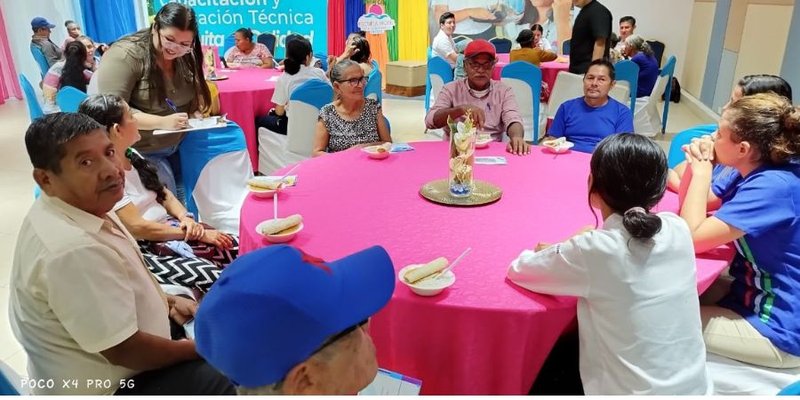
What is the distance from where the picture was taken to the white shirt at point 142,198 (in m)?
2.24

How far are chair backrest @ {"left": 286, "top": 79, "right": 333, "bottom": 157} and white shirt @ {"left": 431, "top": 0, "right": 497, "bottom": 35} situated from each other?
6.22 m

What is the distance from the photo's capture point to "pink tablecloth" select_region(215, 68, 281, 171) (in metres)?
4.33

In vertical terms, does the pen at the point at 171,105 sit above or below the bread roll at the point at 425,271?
above

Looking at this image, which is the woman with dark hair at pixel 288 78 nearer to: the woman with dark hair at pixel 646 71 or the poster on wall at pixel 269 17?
the woman with dark hair at pixel 646 71

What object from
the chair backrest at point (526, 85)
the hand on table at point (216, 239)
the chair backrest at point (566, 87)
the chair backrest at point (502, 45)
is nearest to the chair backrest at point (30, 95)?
the hand on table at point (216, 239)

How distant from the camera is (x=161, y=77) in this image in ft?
8.77

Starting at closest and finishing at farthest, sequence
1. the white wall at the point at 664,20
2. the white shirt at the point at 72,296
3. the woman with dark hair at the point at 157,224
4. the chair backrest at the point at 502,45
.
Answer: the white shirt at the point at 72,296
the woman with dark hair at the point at 157,224
the chair backrest at the point at 502,45
the white wall at the point at 664,20

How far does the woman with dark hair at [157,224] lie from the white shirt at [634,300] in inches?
53.8

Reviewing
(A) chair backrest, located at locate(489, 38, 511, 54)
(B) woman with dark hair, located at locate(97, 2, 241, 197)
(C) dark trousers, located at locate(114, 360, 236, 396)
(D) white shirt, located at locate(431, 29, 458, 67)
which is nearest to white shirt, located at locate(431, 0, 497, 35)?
(A) chair backrest, located at locate(489, 38, 511, 54)

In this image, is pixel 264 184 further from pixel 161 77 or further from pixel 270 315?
pixel 270 315

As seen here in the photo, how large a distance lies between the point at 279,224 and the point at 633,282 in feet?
3.36

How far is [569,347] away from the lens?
5.26 feet

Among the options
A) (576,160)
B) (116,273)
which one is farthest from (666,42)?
(116,273)

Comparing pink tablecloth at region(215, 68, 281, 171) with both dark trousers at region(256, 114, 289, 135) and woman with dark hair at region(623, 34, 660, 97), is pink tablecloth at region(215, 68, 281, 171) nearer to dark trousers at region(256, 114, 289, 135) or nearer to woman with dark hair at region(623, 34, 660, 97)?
dark trousers at region(256, 114, 289, 135)
